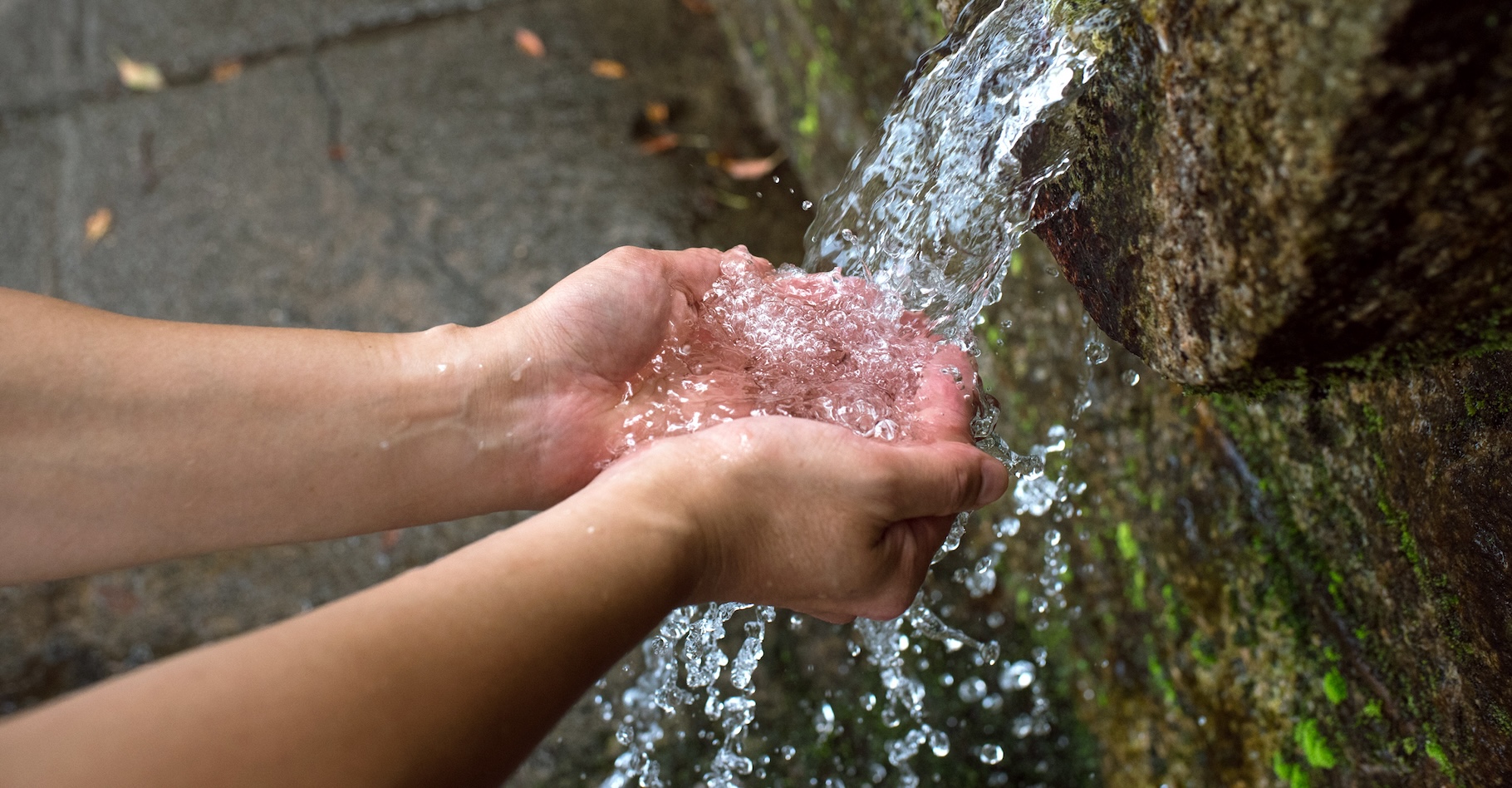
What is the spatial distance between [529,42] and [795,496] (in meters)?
3.31

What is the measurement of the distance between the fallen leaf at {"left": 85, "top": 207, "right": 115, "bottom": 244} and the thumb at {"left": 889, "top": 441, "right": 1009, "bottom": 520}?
3.65 m

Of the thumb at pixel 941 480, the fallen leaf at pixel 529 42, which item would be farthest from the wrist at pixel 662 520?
the fallen leaf at pixel 529 42

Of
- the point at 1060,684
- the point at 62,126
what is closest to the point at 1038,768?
the point at 1060,684

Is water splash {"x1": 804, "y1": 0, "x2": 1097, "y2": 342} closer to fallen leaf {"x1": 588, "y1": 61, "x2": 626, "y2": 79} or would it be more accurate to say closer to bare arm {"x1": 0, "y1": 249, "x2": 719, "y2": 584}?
bare arm {"x1": 0, "y1": 249, "x2": 719, "y2": 584}

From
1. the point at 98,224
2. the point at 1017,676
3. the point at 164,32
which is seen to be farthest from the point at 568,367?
the point at 164,32

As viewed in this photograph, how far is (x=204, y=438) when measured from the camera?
1.59 meters

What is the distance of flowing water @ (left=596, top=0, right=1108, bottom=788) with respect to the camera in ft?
5.31

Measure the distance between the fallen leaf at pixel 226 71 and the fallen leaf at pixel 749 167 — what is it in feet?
7.01

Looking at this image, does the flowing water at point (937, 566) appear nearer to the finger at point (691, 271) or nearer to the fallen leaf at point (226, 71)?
the finger at point (691, 271)

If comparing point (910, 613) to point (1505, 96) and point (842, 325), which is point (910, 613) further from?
point (1505, 96)

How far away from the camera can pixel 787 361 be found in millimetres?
1939

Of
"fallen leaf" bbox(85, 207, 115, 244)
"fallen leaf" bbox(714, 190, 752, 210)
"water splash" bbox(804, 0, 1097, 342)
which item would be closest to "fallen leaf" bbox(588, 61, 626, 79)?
"fallen leaf" bbox(714, 190, 752, 210)

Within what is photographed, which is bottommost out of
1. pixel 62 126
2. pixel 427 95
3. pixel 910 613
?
pixel 910 613

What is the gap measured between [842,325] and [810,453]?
53cm
